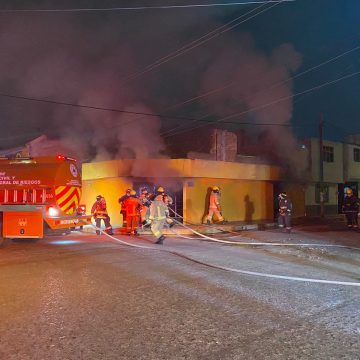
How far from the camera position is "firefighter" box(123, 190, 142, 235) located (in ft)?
46.9

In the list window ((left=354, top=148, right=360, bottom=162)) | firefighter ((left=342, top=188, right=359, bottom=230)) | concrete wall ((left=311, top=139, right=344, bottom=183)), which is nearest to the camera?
firefighter ((left=342, top=188, right=359, bottom=230))

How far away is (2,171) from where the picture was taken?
39.0 feet

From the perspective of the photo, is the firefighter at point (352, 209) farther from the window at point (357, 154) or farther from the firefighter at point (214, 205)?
the window at point (357, 154)

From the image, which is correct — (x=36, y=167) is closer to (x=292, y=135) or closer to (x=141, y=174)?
(x=141, y=174)

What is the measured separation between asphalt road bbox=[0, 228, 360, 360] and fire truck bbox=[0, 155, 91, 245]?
1.98m

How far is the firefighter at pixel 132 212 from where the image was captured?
14297 mm

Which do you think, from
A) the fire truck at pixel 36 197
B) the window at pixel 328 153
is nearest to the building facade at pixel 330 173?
the window at pixel 328 153

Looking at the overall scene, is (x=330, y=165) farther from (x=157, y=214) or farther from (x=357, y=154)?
(x=157, y=214)

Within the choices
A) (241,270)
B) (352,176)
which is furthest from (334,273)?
(352,176)

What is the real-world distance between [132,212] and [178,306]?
933cm

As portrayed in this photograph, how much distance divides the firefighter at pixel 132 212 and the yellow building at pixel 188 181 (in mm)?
2962

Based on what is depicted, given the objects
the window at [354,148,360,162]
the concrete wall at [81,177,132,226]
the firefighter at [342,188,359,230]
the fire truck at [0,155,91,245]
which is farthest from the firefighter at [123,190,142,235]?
the window at [354,148,360,162]

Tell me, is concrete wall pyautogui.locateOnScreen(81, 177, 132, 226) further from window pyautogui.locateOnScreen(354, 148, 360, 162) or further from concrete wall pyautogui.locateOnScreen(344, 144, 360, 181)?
window pyautogui.locateOnScreen(354, 148, 360, 162)

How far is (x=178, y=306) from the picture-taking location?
5.12m
